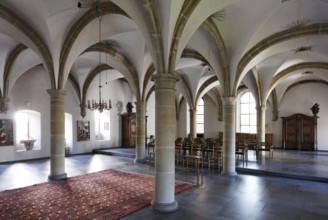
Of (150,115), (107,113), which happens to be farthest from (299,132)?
(107,113)

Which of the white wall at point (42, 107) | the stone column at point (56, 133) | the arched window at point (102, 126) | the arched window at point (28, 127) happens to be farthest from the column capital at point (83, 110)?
the stone column at point (56, 133)

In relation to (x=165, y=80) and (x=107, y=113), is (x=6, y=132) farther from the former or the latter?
(x=165, y=80)

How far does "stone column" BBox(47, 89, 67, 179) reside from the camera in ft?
23.3

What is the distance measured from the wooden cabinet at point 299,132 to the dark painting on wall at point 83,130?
43.5ft

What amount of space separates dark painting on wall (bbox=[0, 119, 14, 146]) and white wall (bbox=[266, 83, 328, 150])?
53.0ft

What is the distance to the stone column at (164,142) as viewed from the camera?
185 inches

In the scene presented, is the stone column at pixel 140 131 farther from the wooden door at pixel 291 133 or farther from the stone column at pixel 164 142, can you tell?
the wooden door at pixel 291 133

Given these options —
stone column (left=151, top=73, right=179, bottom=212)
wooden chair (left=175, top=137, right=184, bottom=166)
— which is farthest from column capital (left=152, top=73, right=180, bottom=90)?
wooden chair (left=175, top=137, right=184, bottom=166)

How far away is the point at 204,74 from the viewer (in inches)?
521

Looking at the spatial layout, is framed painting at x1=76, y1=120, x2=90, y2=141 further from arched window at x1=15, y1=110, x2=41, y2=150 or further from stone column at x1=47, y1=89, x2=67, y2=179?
stone column at x1=47, y1=89, x2=67, y2=179

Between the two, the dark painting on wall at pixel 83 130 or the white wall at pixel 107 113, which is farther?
the dark painting on wall at pixel 83 130

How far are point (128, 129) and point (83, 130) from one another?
3.26 m

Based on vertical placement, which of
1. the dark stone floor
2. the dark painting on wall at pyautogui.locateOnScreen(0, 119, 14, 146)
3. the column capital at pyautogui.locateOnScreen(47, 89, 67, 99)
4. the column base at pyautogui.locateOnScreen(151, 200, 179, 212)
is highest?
the column capital at pyautogui.locateOnScreen(47, 89, 67, 99)

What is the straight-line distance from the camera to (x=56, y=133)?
7102 millimetres
